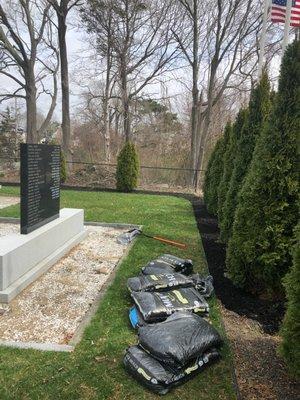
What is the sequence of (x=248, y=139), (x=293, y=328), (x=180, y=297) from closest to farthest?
(x=293, y=328), (x=180, y=297), (x=248, y=139)

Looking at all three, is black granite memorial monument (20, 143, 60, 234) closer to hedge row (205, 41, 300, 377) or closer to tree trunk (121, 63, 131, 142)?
hedge row (205, 41, 300, 377)

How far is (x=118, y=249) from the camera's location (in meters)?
6.40

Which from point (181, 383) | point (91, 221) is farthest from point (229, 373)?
point (91, 221)

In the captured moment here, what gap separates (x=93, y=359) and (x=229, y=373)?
1126 millimetres

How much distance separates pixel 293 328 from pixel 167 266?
7.53 feet

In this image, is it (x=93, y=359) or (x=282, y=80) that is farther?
(x=282, y=80)

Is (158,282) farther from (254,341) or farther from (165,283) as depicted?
(254,341)

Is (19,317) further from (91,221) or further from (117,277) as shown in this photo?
(91,221)

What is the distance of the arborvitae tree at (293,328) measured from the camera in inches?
104

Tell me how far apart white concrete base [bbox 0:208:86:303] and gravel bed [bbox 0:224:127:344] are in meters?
0.11

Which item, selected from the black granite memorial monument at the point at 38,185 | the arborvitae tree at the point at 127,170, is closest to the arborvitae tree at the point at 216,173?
the arborvitae tree at the point at 127,170

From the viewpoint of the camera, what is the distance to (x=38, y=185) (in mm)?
5277

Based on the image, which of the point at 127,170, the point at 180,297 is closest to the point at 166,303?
the point at 180,297

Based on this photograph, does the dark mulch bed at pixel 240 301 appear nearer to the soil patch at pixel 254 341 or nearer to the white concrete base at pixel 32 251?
the soil patch at pixel 254 341
